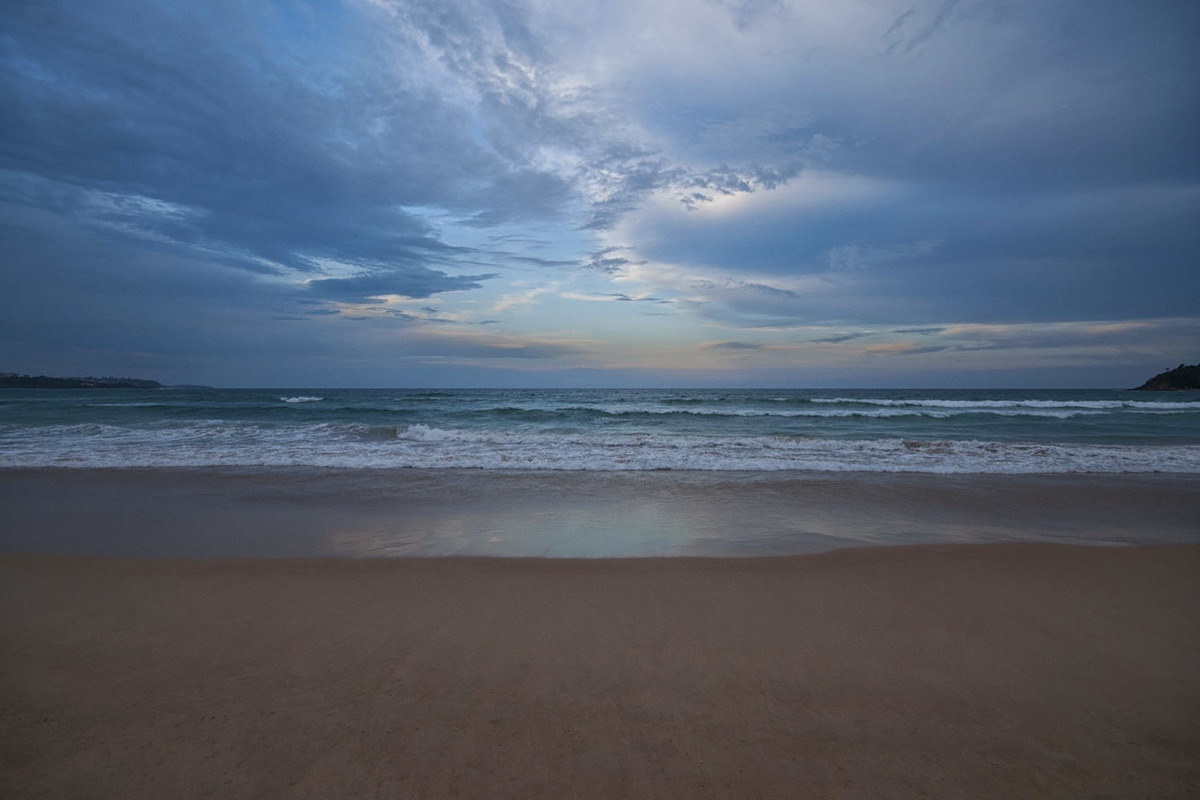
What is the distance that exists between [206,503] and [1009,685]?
391 inches

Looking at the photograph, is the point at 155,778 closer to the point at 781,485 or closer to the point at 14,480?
the point at 781,485

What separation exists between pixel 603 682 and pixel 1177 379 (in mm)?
98831

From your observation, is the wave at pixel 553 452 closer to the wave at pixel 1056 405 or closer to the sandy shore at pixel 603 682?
the sandy shore at pixel 603 682

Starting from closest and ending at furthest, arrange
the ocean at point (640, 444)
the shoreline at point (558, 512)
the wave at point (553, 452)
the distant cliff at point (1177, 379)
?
the shoreline at point (558, 512)
the wave at point (553, 452)
the ocean at point (640, 444)
the distant cliff at point (1177, 379)

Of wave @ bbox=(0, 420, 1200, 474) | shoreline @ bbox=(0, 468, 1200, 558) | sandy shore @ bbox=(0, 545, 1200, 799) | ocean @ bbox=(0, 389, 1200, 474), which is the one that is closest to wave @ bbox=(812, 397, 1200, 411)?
ocean @ bbox=(0, 389, 1200, 474)

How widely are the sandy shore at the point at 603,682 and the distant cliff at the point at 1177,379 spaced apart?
92.3 metres

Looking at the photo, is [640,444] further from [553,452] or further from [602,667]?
[602,667]

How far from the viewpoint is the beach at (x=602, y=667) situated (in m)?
2.46

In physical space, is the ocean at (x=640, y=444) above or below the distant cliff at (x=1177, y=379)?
below

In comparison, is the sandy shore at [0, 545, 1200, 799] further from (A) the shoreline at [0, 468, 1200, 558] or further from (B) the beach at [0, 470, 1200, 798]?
(A) the shoreline at [0, 468, 1200, 558]

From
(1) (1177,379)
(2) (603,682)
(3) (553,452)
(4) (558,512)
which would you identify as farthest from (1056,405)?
(1) (1177,379)

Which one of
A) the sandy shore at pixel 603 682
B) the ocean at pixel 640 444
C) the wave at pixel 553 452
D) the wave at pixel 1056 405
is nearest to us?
the sandy shore at pixel 603 682

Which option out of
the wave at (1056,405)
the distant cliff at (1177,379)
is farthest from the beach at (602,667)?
the distant cliff at (1177,379)

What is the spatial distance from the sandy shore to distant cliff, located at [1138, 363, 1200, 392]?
9231cm
